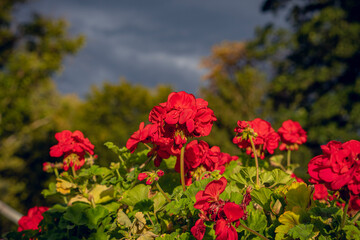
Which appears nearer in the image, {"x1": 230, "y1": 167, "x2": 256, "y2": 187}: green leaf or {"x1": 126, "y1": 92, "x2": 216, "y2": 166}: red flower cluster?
{"x1": 126, "y1": 92, "x2": 216, "y2": 166}: red flower cluster

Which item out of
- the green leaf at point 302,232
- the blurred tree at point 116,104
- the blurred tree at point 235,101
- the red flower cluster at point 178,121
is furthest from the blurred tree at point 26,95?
the green leaf at point 302,232

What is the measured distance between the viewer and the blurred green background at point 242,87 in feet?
32.2

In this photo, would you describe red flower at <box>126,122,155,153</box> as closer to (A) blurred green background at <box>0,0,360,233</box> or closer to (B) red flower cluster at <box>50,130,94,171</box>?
(B) red flower cluster at <box>50,130,94,171</box>

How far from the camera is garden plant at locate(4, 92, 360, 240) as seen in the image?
95 centimetres

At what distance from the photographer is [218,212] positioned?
34.8 inches

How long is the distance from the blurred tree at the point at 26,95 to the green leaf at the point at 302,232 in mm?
9145

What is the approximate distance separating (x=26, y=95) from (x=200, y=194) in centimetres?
1009

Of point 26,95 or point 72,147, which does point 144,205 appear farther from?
point 26,95

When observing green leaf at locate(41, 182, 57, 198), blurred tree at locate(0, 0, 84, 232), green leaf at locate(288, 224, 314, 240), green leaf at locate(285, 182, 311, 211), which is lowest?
green leaf at locate(288, 224, 314, 240)

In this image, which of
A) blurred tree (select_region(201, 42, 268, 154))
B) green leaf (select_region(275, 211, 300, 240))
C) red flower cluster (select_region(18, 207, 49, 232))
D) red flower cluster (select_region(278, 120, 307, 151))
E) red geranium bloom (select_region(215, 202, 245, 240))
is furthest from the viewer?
blurred tree (select_region(201, 42, 268, 154))

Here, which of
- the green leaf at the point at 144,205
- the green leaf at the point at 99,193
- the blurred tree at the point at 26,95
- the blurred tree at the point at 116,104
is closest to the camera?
the green leaf at the point at 144,205

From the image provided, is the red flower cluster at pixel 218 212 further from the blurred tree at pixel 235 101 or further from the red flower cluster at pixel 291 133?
the blurred tree at pixel 235 101

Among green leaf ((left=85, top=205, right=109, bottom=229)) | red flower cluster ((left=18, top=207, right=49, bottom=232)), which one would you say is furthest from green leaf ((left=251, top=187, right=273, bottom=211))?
red flower cluster ((left=18, top=207, right=49, bottom=232))

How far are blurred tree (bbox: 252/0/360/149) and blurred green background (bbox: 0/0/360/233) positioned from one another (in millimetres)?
34
